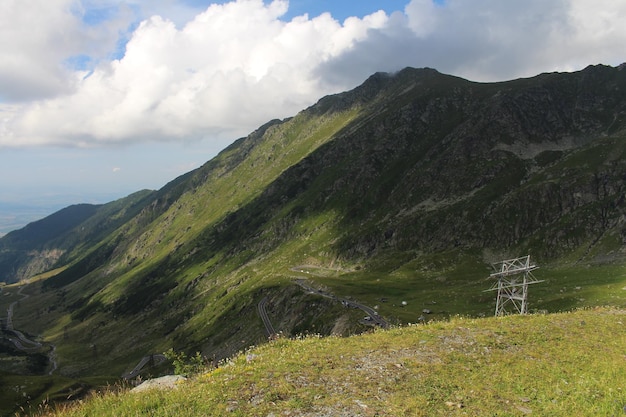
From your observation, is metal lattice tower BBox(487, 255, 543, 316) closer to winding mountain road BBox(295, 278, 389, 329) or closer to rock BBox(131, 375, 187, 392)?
rock BBox(131, 375, 187, 392)

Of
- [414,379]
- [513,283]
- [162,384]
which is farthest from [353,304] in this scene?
[162,384]

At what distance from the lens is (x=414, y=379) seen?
57.4ft

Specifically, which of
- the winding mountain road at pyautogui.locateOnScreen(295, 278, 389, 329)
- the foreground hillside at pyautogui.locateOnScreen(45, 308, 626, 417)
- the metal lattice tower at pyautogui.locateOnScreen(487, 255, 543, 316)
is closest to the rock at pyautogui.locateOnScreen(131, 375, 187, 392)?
the foreground hillside at pyautogui.locateOnScreen(45, 308, 626, 417)

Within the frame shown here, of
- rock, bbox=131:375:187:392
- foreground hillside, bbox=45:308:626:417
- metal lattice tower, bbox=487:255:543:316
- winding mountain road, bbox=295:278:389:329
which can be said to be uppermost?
rock, bbox=131:375:187:392

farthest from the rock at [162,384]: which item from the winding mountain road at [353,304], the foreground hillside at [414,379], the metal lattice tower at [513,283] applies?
the winding mountain road at [353,304]

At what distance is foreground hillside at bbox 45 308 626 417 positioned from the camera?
14.7 m

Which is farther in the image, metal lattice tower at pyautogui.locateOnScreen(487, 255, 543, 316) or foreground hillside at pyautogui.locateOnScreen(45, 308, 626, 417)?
metal lattice tower at pyautogui.locateOnScreen(487, 255, 543, 316)

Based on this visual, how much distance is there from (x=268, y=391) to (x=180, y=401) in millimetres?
3461

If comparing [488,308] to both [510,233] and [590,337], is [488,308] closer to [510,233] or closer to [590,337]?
[590,337]

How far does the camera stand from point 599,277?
93.9m

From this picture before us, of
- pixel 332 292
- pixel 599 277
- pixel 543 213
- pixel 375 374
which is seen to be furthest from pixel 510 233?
pixel 375 374

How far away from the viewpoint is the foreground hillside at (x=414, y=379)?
1468 centimetres

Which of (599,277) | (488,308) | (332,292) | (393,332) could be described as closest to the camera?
(393,332)

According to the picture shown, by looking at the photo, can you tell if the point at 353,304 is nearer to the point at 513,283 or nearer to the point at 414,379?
the point at 513,283
